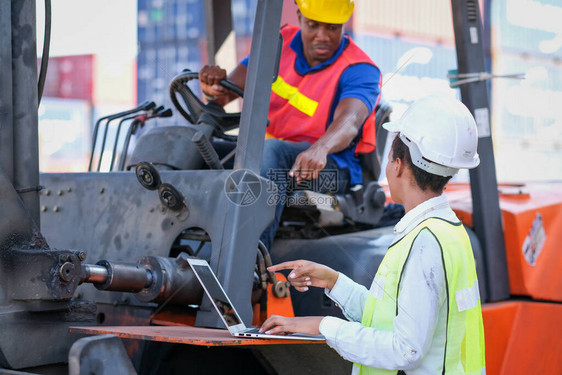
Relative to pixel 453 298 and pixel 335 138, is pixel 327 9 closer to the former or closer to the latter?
pixel 335 138

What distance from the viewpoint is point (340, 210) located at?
3543mm

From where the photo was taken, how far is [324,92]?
12.1 ft

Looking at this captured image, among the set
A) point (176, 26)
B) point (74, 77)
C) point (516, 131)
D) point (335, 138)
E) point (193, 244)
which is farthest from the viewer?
point (74, 77)

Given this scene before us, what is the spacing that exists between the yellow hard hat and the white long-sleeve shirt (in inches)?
77.1

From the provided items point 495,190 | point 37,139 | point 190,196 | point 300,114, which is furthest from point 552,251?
point 37,139

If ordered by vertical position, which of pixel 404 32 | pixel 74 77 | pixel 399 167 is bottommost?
pixel 399 167

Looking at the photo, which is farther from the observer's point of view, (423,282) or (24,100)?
(24,100)

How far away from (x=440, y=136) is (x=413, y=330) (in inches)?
20.6

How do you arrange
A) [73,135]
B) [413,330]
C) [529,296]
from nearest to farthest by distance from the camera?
[413,330], [529,296], [73,135]

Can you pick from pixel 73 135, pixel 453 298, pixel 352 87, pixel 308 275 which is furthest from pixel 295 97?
pixel 73 135

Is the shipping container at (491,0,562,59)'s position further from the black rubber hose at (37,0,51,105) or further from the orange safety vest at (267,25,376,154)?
the black rubber hose at (37,0,51,105)

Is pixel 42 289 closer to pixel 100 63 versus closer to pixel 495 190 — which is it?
pixel 495 190

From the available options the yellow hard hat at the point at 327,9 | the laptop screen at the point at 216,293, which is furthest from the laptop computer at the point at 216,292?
the yellow hard hat at the point at 327,9

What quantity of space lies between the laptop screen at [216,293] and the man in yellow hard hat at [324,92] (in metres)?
1.05
